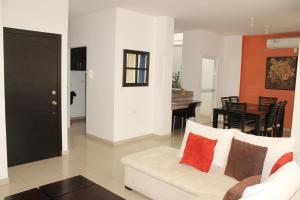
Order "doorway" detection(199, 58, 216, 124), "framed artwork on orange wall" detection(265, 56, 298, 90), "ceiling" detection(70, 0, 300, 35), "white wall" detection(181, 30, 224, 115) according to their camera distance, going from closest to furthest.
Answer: "ceiling" detection(70, 0, 300, 35) → "framed artwork on orange wall" detection(265, 56, 298, 90) → "white wall" detection(181, 30, 224, 115) → "doorway" detection(199, 58, 216, 124)

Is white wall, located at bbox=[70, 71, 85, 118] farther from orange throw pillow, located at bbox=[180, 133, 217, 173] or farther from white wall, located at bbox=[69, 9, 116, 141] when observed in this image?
orange throw pillow, located at bbox=[180, 133, 217, 173]

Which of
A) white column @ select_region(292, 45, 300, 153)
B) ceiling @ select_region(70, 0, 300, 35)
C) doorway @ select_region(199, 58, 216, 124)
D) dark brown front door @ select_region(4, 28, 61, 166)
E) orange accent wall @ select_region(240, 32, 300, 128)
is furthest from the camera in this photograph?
doorway @ select_region(199, 58, 216, 124)

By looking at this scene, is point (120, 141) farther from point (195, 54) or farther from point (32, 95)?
point (195, 54)

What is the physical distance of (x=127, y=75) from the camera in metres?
5.03

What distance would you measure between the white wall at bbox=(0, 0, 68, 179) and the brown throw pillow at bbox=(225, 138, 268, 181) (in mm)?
2725

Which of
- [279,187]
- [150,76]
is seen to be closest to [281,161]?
[279,187]

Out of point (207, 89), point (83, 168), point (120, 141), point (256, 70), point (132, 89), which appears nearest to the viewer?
point (83, 168)

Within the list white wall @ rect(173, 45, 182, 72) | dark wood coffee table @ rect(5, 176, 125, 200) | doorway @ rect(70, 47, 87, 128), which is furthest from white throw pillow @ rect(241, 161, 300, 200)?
white wall @ rect(173, 45, 182, 72)

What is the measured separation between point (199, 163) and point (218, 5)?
113 inches

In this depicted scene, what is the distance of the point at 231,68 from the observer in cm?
769

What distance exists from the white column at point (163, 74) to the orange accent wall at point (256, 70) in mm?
3057

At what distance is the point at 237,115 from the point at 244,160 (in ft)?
8.51

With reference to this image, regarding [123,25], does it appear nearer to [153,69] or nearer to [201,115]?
[153,69]

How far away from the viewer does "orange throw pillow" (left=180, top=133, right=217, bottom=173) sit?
2707mm
